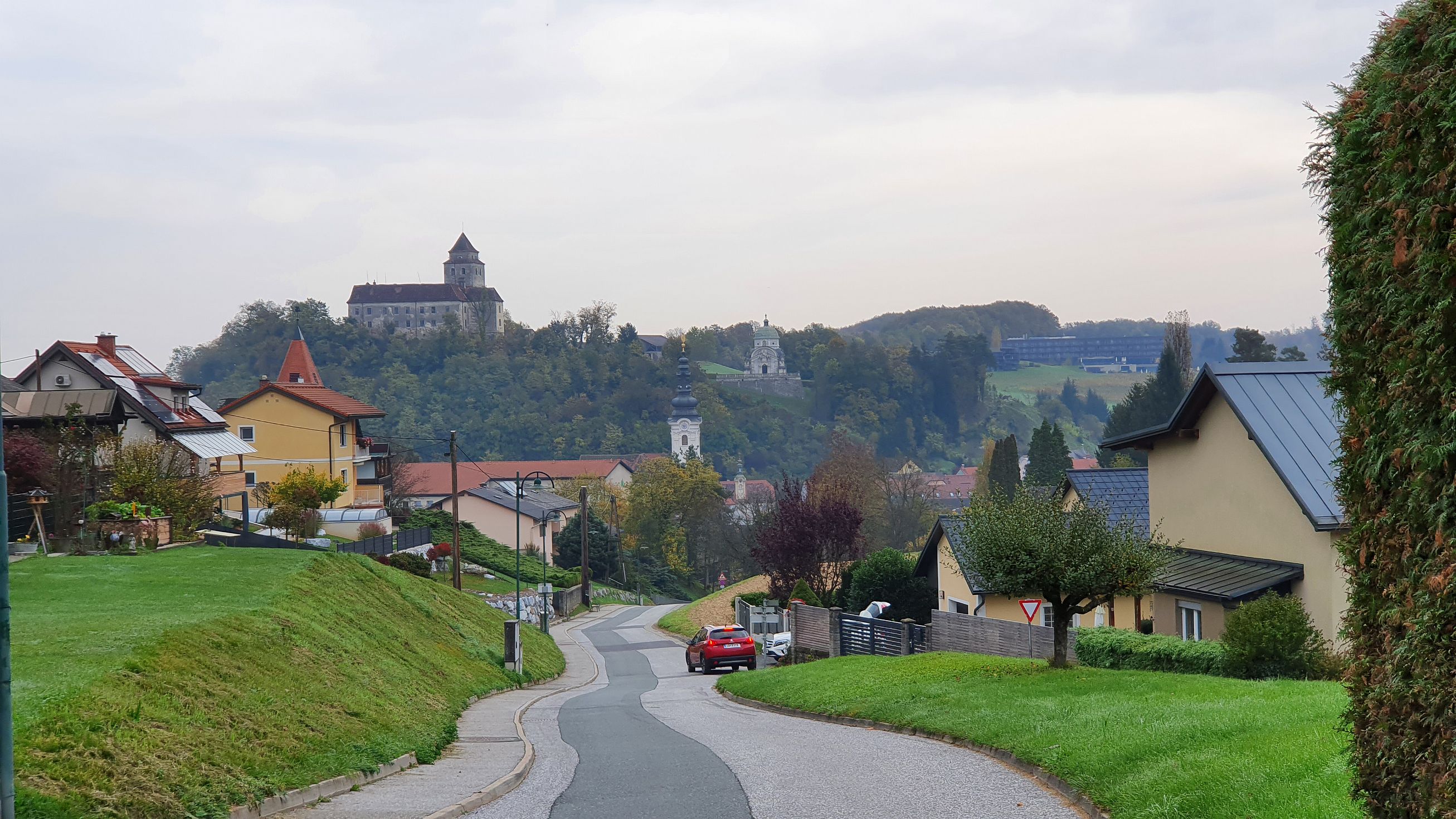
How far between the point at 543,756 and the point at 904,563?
1245 inches

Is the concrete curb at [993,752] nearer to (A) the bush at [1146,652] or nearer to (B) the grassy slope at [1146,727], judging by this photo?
(B) the grassy slope at [1146,727]

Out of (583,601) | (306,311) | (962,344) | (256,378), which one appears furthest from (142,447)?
(962,344)

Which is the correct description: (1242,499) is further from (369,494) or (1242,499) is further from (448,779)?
(369,494)

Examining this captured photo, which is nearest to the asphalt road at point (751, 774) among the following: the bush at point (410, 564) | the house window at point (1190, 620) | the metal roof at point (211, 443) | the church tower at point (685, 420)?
the house window at point (1190, 620)

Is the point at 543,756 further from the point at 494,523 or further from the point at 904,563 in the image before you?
the point at 494,523

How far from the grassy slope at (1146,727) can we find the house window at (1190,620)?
13.8ft

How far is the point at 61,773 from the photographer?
946 cm

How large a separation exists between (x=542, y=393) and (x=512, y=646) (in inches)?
5780

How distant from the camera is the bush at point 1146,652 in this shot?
1955 cm

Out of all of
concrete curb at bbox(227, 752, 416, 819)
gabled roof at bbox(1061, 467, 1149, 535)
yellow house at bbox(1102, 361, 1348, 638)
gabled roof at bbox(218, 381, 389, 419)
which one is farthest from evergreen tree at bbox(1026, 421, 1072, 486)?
concrete curb at bbox(227, 752, 416, 819)

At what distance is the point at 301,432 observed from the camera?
7162 centimetres

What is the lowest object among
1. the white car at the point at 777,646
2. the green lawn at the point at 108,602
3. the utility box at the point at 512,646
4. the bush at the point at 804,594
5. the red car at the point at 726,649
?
the white car at the point at 777,646

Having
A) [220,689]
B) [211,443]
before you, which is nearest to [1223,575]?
[220,689]

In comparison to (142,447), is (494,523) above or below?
below
